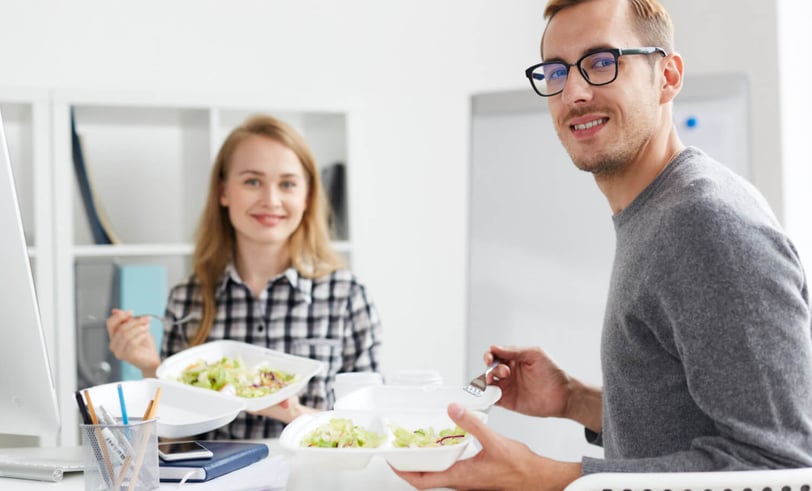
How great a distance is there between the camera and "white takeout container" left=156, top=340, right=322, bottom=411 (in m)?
1.71

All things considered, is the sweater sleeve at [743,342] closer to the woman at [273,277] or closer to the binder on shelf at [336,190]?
the woman at [273,277]

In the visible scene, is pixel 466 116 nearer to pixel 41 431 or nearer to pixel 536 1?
pixel 536 1

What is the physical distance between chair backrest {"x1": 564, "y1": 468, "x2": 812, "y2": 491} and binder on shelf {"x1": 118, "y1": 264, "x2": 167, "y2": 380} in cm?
196

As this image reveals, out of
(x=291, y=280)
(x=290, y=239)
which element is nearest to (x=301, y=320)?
(x=291, y=280)

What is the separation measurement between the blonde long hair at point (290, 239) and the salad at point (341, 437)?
123 centimetres

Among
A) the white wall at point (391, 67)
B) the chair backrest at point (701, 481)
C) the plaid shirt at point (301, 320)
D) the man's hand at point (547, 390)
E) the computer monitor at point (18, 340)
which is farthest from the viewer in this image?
the white wall at point (391, 67)

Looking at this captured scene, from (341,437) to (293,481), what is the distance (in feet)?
0.42

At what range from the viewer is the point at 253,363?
80.1 inches

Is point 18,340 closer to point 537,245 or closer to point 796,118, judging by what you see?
point 537,245

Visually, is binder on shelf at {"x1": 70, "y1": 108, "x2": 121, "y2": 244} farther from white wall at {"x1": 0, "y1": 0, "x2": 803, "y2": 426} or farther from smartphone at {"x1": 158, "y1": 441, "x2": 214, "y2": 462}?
smartphone at {"x1": 158, "y1": 441, "x2": 214, "y2": 462}

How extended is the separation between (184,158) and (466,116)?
123 cm

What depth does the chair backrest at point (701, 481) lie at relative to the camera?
1.04 meters

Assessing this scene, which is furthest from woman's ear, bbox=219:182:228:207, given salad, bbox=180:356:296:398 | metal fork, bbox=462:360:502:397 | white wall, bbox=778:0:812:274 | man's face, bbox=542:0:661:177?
white wall, bbox=778:0:812:274

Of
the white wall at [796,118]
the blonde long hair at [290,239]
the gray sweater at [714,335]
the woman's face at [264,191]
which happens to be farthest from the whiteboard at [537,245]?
the gray sweater at [714,335]
